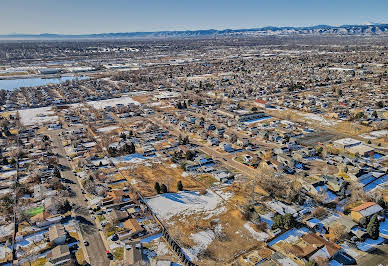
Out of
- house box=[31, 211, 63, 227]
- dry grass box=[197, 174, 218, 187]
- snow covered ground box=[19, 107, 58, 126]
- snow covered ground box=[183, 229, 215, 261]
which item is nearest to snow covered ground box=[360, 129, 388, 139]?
dry grass box=[197, 174, 218, 187]

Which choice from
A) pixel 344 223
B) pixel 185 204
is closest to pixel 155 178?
pixel 185 204

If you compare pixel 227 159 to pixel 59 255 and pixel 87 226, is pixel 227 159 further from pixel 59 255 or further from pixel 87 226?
pixel 59 255

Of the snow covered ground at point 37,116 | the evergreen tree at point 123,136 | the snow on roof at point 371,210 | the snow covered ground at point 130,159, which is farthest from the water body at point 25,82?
the snow on roof at point 371,210

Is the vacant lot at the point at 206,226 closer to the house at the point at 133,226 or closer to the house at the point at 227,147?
the house at the point at 133,226

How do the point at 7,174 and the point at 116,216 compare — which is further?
the point at 7,174

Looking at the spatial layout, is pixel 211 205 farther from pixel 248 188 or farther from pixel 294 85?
pixel 294 85

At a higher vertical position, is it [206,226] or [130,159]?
[130,159]

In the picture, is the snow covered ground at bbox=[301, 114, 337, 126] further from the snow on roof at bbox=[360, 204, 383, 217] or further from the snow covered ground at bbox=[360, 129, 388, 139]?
A: the snow on roof at bbox=[360, 204, 383, 217]

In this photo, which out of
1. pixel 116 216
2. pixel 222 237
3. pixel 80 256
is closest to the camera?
pixel 80 256
